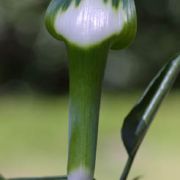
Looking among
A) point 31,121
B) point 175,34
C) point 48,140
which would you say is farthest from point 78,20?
point 175,34

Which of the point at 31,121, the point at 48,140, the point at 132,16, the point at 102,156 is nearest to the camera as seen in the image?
the point at 132,16

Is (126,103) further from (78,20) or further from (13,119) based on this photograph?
(78,20)

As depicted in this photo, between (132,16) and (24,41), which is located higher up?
(132,16)

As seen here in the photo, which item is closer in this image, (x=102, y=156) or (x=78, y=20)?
(x=78, y=20)

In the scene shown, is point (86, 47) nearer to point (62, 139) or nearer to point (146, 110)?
point (146, 110)

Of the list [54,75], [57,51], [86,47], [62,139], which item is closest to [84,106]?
[86,47]

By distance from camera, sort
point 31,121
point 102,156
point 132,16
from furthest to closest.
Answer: point 31,121, point 102,156, point 132,16

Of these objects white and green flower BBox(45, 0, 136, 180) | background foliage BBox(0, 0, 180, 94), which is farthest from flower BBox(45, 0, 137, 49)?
background foliage BBox(0, 0, 180, 94)

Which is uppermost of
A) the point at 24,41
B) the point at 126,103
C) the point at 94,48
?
the point at 94,48
